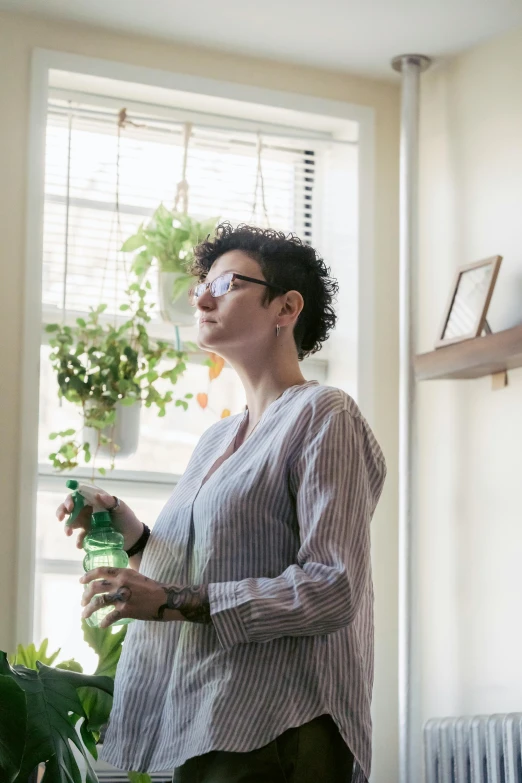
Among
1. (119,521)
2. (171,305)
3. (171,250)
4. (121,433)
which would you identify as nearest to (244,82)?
(171,250)

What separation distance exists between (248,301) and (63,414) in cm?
142

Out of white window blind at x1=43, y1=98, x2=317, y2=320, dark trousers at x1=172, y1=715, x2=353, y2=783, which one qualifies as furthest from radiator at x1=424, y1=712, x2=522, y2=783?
white window blind at x1=43, y1=98, x2=317, y2=320

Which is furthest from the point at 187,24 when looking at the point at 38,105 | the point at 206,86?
the point at 38,105

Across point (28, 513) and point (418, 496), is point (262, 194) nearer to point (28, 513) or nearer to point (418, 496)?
point (418, 496)

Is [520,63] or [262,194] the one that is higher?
[520,63]

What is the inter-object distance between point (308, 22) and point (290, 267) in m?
1.46

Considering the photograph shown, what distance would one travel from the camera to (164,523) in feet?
5.41

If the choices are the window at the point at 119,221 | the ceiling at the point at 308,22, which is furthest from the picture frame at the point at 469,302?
the ceiling at the point at 308,22

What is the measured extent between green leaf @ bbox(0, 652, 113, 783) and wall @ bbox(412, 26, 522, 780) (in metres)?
1.41

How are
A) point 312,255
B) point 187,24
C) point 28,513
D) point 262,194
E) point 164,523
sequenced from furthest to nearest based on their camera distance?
point 262,194
point 187,24
point 28,513
point 312,255
point 164,523

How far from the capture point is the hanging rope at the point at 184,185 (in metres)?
3.14

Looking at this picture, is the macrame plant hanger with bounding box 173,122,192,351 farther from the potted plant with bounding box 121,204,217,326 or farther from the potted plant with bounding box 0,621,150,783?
the potted plant with bounding box 0,621,150,783

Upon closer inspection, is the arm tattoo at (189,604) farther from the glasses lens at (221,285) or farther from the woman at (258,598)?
the glasses lens at (221,285)

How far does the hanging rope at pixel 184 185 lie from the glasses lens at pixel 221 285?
1405 mm
